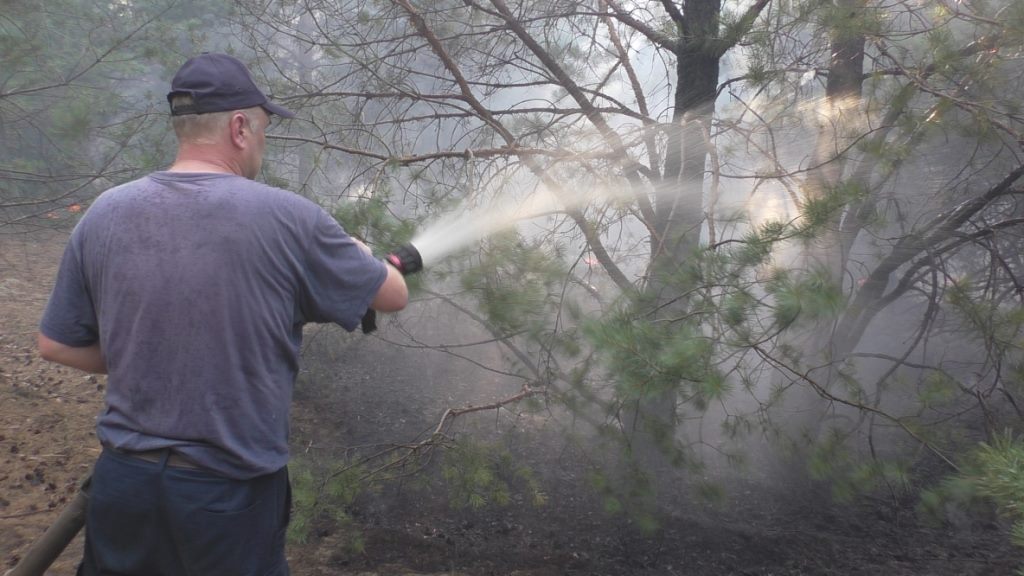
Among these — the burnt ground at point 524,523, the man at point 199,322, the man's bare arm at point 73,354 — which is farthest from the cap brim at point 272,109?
the burnt ground at point 524,523

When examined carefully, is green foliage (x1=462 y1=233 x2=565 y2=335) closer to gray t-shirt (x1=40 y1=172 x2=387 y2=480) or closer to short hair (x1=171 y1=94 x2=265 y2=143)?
gray t-shirt (x1=40 y1=172 x2=387 y2=480)

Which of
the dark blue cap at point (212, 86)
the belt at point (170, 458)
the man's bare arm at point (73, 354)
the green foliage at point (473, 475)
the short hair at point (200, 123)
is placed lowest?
the green foliage at point (473, 475)

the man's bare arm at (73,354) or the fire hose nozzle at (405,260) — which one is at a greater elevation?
the fire hose nozzle at (405,260)

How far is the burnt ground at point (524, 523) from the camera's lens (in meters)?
3.73

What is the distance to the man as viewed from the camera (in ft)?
5.24

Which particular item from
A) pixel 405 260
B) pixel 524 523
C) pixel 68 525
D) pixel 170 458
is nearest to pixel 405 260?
pixel 405 260

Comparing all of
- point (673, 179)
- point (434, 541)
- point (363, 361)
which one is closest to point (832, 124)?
point (673, 179)

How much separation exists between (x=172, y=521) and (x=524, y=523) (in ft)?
9.87

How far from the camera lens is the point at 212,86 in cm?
171

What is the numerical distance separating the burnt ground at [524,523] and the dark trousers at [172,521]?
6.36 ft

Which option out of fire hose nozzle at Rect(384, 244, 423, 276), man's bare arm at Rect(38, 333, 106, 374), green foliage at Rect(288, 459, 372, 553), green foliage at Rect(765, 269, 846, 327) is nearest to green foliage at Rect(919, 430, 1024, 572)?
green foliage at Rect(765, 269, 846, 327)

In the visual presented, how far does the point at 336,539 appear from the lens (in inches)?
154

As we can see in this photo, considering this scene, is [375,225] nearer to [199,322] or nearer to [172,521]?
[199,322]

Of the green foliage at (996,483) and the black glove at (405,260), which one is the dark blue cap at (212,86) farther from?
the green foliage at (996,483)
